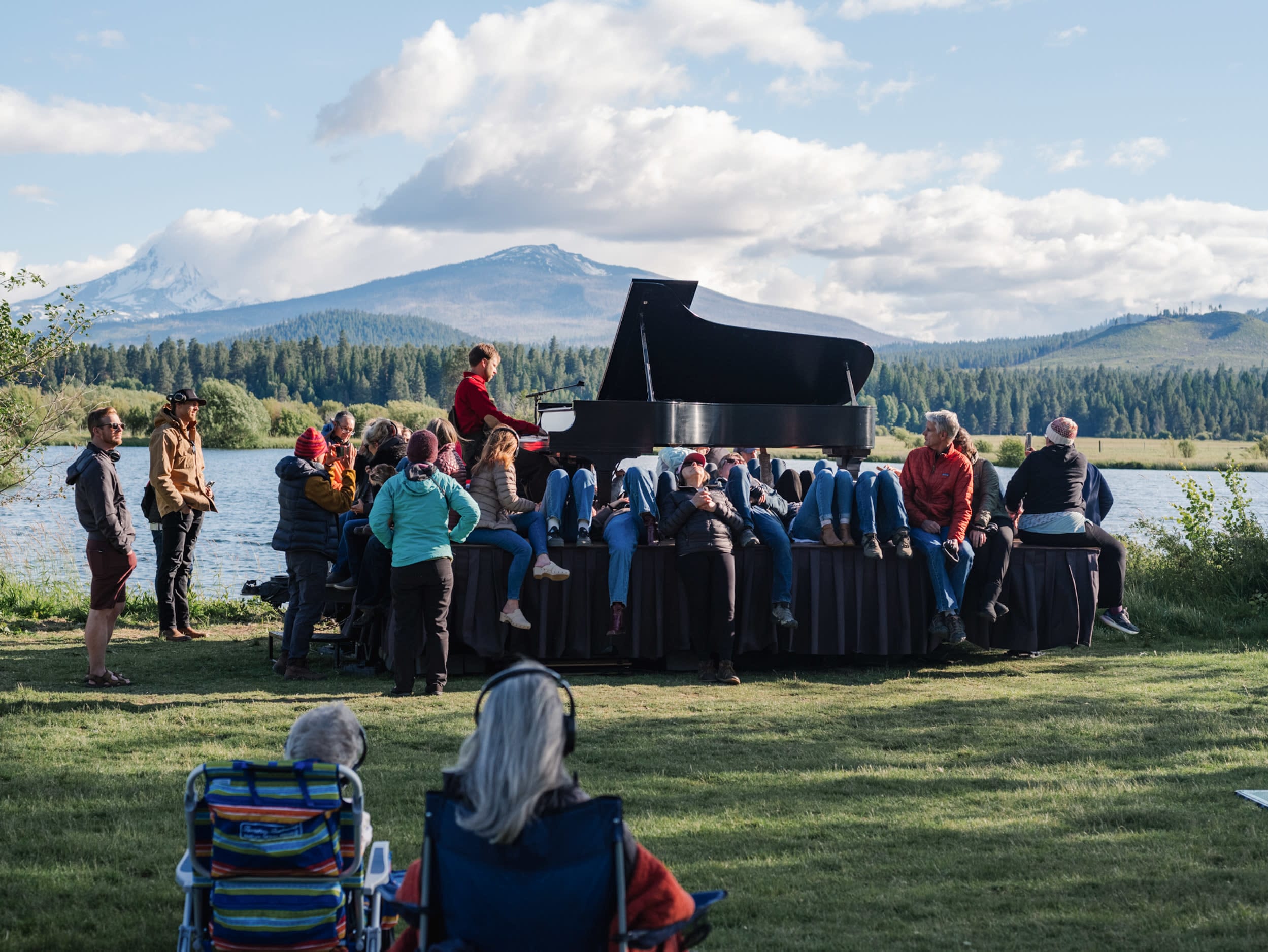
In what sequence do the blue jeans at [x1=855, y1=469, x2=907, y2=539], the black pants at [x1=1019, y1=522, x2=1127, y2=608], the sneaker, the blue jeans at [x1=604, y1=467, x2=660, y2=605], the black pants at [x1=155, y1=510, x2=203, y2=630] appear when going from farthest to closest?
1. the sneaker
2. the black pants at [x1=155, y1=510, x2=203, y2=630]
3. the black pants at [x1=1019, y1=522, x2=1127, y2=608]
4. the blue jeans at [x1=855, y1=469, x2=907, y2=539]
5. the blue jeans at [x1=604, y1=467, x2=660, y2=605]

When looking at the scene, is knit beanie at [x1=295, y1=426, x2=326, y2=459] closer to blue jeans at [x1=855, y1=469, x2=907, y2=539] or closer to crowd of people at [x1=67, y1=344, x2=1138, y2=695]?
crowd of people at [x1=67, y1=344, x2=1138, y2=695]

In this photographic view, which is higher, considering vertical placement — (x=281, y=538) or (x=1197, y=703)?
(x=281, y=538)

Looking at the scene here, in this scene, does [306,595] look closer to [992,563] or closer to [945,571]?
[945,571]

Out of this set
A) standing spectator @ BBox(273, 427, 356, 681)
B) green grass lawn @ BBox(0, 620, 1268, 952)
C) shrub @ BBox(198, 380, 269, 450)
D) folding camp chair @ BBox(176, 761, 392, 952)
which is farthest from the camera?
shrub @ BBox(198, 380, 269, 450)

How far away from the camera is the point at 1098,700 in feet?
24.6

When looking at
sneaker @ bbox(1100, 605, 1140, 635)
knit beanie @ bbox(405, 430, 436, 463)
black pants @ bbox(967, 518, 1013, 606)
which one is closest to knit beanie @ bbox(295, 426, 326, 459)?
knit beanie @ bbox(405, 430, 436, 463)

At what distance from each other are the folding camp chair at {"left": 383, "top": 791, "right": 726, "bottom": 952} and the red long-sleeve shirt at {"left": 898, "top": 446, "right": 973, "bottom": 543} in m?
6.57

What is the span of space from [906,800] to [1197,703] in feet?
10.8

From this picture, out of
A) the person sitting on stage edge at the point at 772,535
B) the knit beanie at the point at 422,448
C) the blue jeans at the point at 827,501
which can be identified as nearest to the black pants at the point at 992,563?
the blue jeans at the point at 827,501

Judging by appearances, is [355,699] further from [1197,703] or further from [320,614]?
[1197,703]

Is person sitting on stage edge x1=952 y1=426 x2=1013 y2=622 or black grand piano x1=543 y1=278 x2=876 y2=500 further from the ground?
black grand piano x1=543 y1=278 x2=876 y2=500

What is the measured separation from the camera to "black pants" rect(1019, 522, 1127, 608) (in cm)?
904

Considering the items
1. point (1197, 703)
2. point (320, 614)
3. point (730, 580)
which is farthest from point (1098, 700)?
point (320, 614)

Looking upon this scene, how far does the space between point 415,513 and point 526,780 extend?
5.25 metres
